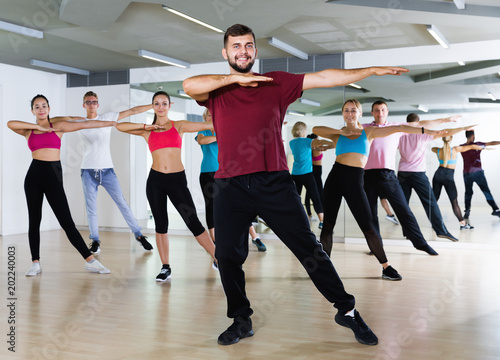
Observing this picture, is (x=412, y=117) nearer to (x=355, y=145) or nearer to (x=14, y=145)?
(x=355, y=145)

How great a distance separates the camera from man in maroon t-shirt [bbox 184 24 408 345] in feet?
8.36

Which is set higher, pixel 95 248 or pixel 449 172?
pixel 449 172

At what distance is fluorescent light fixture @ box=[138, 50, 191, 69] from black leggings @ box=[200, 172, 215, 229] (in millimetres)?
2028

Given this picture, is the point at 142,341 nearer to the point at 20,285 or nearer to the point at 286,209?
the point at 286,209

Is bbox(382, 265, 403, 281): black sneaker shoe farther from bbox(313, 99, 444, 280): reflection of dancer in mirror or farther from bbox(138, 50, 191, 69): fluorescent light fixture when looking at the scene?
bbox(138, 50, 191, 69): fluorescent light fixture

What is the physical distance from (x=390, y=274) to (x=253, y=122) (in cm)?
242

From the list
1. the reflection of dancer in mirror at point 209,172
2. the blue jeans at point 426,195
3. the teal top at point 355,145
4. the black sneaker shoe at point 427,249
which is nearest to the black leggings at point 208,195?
the reflection of dancer in mirror at point 209,172

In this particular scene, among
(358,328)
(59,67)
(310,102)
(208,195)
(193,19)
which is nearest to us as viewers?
(358,328)

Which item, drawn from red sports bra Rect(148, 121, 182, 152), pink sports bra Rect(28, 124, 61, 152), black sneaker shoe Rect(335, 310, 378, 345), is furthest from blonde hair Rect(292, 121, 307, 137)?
Answer: black sneaker shoe Rect(335, 310, 378, 345)

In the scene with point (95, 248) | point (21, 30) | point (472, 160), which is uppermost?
point (21, 30)

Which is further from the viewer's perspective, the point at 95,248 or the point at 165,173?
the point at 95,248

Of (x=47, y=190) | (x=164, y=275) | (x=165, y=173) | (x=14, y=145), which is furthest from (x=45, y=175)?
(x=14, y=145)

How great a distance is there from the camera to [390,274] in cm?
442

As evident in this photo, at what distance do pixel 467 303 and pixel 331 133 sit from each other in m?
1.73
